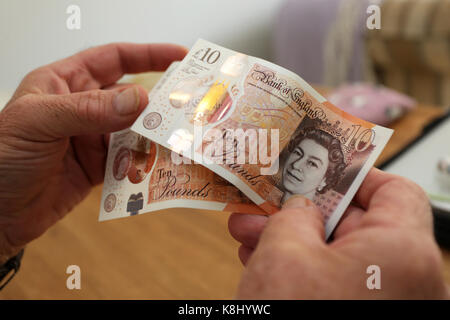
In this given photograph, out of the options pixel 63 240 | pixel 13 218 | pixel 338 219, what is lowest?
pixel 63 240

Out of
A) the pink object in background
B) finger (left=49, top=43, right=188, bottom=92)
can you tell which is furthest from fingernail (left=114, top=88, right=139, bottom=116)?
the pink object in background

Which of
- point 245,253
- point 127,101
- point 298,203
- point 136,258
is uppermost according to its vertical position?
point 127,101

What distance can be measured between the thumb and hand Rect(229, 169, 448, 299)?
1.13ft

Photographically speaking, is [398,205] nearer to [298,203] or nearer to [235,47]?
[298,203]

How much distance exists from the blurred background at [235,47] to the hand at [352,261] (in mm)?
374

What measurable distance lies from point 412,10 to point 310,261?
1879mm

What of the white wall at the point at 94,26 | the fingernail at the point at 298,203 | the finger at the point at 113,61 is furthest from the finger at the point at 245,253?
the white wall at the point at 94,26

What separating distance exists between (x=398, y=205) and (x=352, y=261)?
0.11m

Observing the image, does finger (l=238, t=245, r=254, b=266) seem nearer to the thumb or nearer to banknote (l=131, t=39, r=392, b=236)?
banknote (l=131, t=39, r=392, b=236)

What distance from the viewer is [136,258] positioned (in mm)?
871

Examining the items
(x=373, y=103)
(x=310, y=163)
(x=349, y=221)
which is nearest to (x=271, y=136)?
(x=310, y=163)
